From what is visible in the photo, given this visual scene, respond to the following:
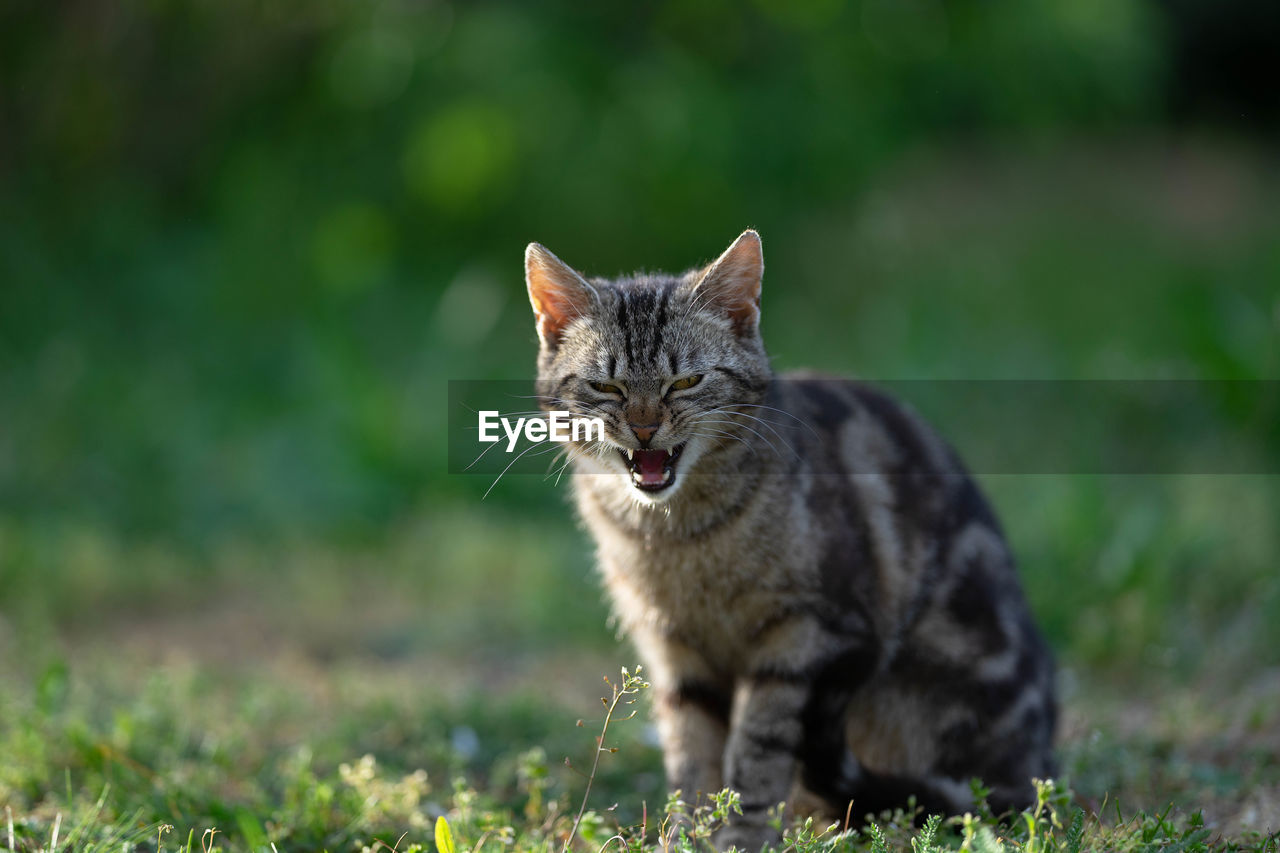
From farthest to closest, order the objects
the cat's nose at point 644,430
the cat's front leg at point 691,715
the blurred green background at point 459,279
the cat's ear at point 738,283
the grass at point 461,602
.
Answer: the blurred green background at point 459,279
the cat's front leg at point 691,715
the grass at point 461,602
the cat's ear at point 738,283
the cat's nose at point 644,430

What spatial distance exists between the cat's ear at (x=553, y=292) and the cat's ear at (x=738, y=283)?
29 centimetres

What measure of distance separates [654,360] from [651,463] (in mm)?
245

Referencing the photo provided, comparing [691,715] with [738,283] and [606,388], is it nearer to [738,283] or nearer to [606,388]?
[606,388]

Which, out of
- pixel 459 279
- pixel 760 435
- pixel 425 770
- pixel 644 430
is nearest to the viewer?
pixel 644 430

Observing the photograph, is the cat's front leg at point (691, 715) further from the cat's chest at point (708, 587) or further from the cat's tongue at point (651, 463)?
the cat's tongue at point (651, 463)

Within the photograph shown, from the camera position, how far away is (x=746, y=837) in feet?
9.39

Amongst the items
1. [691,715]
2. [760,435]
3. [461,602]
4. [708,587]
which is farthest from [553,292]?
[461,602]

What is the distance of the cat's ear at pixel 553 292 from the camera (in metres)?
2.93

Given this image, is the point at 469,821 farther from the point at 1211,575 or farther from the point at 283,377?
the point at 283,377

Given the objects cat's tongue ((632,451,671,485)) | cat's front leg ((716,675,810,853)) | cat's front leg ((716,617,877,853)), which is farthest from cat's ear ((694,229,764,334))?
cat's front leg ((716,675,810,853))

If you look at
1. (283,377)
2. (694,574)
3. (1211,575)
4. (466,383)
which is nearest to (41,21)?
(283,377)

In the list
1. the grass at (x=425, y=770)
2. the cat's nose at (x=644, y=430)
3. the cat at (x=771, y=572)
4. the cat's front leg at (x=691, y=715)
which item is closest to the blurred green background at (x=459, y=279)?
the grass at (x=425, y=770)

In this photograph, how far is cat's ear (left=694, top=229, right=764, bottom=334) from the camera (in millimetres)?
2879

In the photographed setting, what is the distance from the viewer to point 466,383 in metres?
6.71
